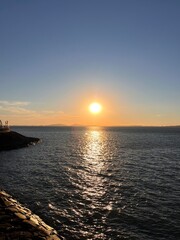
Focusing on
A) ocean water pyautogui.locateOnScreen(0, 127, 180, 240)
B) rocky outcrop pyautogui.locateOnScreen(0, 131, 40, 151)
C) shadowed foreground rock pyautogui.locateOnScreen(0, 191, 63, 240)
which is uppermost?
rocky outcrop pyautogui.locateOnScreen(0, 131, 40, 151)

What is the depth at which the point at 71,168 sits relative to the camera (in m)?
50.2

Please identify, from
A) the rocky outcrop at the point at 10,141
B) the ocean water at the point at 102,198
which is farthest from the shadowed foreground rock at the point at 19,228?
the rocky outcrop at the point at 10,141

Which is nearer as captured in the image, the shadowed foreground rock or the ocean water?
the shadowed foreground rock

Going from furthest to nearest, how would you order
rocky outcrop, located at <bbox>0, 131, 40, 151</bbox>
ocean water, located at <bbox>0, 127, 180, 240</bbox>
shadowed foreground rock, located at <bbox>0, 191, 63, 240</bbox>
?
rocky outcrop, located at <bbox>0, 131, 40, 151</bbox>
ocean water, located at <bbox>0, 127, 180, 240</bbox>
shadowed foreground rock, located at <bbox>0, 191, 63, 240</bbox>

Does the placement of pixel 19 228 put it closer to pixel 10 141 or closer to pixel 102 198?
pixel 102 198

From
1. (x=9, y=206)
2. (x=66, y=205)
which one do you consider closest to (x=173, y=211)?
(x=66, y=205)

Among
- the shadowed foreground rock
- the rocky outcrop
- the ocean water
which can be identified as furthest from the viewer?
the rocky outcrop

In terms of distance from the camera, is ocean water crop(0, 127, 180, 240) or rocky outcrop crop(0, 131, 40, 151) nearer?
ocean water crop(0, 127, 180, 240)

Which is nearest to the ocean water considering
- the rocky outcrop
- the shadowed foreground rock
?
the shadowed foreground rock

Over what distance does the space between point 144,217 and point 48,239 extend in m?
10.7

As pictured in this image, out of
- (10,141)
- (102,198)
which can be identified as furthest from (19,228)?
(10,141)

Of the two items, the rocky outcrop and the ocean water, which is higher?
the rocky outcrop

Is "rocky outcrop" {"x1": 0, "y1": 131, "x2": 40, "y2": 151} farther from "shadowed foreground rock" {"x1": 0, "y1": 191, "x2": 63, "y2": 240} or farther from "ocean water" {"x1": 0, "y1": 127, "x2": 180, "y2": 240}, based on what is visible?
"shadowed foreground rock" {"x1": 0, "y1": 191, "x2": 63, "y2": 240}

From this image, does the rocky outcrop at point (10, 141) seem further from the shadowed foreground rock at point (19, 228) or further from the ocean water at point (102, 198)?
the shadowed foreground rock at point (19, 228)
